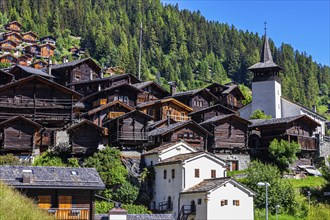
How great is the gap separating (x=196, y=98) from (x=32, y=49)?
63.8 metres

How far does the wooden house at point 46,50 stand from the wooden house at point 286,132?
75.3 m

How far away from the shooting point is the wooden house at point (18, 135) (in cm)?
5353

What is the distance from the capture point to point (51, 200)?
4144 centimetres

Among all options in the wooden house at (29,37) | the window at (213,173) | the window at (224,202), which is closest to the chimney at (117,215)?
the window at (224,202)

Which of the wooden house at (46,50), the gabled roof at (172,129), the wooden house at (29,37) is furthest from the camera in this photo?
the wooden house at (29,37)

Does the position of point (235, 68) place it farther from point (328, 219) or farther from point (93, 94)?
point (328, 219)

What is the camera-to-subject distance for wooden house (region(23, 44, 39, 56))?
133 m

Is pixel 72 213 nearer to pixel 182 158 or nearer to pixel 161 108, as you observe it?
pixel 182 158

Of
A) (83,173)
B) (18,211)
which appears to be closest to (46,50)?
(83,173)

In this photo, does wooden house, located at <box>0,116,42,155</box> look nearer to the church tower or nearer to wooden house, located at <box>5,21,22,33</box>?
the church tower

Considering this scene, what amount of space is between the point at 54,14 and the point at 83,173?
125 m

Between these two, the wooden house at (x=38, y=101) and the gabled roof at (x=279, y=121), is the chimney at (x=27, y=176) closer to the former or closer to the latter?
the wooden house at (x=38, y=101)

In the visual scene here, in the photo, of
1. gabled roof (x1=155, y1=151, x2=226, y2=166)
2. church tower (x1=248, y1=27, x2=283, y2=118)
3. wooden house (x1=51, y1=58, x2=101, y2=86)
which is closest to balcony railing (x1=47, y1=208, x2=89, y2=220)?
gabled roof (x1=155, y1=151, x2=226, y2=166)

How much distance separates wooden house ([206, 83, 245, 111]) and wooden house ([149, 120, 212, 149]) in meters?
27.4
